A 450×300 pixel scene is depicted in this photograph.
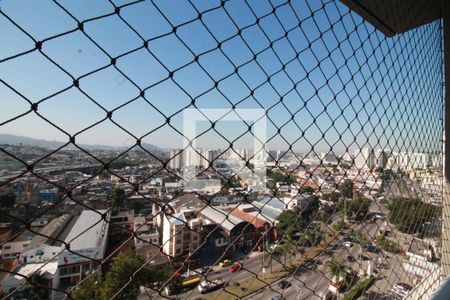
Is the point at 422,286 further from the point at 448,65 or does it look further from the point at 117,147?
the point at 117,147

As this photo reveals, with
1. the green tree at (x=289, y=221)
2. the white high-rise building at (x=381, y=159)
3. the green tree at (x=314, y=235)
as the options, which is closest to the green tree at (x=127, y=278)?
the green tree at (x=289, y=221)

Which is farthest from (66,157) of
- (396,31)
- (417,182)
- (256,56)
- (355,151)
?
(417,182)

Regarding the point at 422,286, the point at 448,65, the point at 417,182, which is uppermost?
the point at 448,65

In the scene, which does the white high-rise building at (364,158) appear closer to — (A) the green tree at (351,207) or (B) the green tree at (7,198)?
(A) the green tree at (351,207)

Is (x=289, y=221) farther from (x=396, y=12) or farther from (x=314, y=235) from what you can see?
(x=396, y=12)

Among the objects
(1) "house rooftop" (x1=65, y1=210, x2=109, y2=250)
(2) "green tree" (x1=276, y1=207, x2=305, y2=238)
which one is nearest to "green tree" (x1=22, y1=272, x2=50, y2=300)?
(1) "house rooftop" (x1=65, y1=210, x2=109, y2=250)

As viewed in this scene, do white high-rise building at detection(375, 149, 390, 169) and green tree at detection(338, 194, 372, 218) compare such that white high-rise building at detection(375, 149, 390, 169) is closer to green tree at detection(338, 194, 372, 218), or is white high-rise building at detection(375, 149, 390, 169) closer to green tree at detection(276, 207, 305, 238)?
green tree at detection(338, 194, 372, 218)

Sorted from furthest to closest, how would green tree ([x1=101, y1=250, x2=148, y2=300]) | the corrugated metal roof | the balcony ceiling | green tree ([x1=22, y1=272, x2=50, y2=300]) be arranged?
the balcony ceiling → the corrugated metal roof → green tree ([x1=101, y1=250, x2=148, y2=300]) → green tree ([x1=22, y1=272, x2=50, y2=300])
